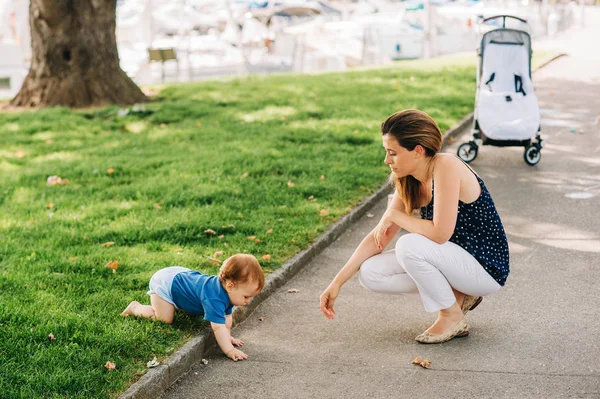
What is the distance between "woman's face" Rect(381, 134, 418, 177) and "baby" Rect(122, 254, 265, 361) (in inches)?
38.6

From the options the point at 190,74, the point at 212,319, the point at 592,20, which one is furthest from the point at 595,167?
the point at 592,20

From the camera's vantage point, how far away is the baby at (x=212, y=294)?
14.0 feet

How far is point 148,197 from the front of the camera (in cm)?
761

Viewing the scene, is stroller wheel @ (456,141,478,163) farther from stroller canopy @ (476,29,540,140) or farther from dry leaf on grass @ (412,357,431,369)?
dry leaf on grass @ (412,357,431,369)

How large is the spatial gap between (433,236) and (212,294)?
4.32ft

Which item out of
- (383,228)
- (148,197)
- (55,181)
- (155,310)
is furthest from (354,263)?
(55,181)

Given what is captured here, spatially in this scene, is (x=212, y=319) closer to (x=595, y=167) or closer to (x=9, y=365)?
(x=9, y=365)

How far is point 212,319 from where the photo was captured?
431 centimetres

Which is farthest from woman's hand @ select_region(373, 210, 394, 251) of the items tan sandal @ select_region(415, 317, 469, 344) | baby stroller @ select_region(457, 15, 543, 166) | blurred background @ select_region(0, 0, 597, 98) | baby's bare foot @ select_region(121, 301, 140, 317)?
blurred background @ select_region(0, 0, 597, 98)

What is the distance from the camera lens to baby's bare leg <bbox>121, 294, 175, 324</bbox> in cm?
455

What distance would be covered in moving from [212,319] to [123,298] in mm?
874

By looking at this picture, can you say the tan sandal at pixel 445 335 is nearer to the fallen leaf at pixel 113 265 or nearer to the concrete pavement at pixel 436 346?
the concrete pavement at pixel 436 346

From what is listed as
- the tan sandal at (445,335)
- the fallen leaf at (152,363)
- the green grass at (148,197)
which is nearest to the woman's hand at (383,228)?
the tan sandal at (445,335)

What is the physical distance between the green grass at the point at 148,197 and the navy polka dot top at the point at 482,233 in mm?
1715
